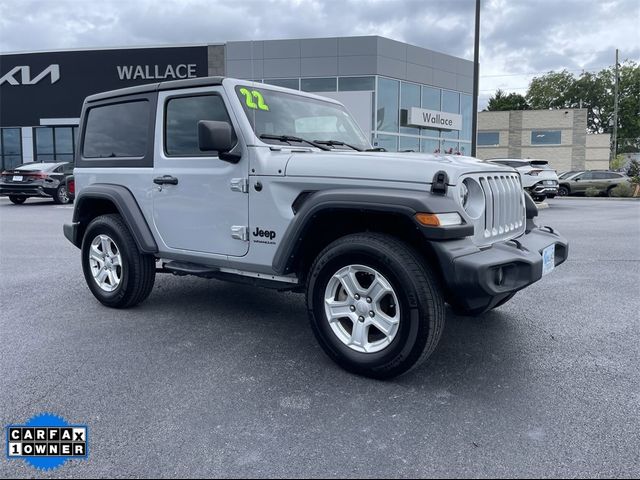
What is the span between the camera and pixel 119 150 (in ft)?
16.4

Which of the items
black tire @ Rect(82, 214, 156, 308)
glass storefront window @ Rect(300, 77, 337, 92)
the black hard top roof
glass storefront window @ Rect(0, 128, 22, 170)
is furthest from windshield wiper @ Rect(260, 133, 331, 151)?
glass storefront window @ Rect(0, 128, 22, 170)

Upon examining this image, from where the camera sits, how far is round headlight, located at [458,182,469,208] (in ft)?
10.9

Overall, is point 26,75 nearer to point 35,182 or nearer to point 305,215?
point 35,182

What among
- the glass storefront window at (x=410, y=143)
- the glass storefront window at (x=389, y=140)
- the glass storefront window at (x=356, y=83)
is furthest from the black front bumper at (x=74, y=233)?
the glass storefront window at (x=410, y=143)

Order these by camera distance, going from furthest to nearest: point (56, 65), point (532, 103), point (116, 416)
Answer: point (532, 103) → point (56, 65) → point (116, 416)

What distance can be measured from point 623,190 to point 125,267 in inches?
1051

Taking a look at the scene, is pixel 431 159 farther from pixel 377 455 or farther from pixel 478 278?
pixel 377 455

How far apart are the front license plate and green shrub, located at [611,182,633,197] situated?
25.4m

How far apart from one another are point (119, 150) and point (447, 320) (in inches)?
132

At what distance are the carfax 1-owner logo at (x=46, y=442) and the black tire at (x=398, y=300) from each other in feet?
5.03

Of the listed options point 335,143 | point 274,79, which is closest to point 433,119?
point 274,79

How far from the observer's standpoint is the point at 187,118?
4469 mm

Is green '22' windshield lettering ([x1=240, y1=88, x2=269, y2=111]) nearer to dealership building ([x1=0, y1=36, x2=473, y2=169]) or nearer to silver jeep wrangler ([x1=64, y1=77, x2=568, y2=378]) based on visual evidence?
silver jeep wrangler ([x1=64, y1=77, x2=568, y2=378])

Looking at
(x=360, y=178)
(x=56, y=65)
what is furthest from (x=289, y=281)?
(x=56, y=65)
